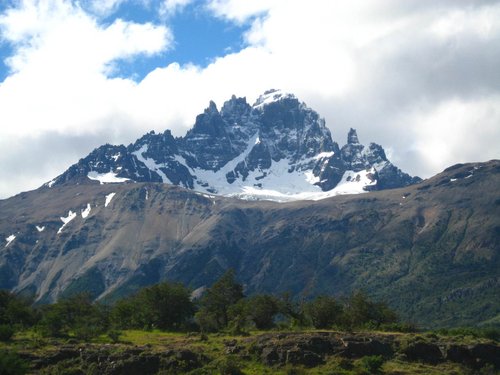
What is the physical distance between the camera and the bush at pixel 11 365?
89250 mm

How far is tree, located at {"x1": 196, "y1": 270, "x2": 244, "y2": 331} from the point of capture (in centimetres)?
15199

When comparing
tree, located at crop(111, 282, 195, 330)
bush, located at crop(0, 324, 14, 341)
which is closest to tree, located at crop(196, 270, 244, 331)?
tree, located at crop(111, 282, 195, 330)

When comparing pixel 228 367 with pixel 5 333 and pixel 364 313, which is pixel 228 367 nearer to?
pixel 5 333

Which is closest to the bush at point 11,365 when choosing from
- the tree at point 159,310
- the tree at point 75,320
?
the tree at point 75,320

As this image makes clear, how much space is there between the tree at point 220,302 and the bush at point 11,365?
185 ft

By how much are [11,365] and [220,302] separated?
72320mm

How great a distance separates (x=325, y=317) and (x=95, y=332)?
42.7 meters

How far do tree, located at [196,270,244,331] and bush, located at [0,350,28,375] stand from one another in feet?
185

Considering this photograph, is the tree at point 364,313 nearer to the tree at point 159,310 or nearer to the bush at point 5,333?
the tree at point 159,310

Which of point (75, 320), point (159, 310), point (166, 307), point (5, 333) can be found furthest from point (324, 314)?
point (5, 333)

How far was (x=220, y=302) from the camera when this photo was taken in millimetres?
158750

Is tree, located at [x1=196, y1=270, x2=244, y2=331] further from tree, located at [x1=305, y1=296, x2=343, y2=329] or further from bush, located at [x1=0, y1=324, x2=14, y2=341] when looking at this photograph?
bush, located at [x1=0, y1=324, x2=14, y2=341]

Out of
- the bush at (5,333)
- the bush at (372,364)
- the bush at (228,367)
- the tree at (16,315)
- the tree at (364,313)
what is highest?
the tree at (16,315)

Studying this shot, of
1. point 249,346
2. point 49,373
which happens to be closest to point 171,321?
point 249,346
